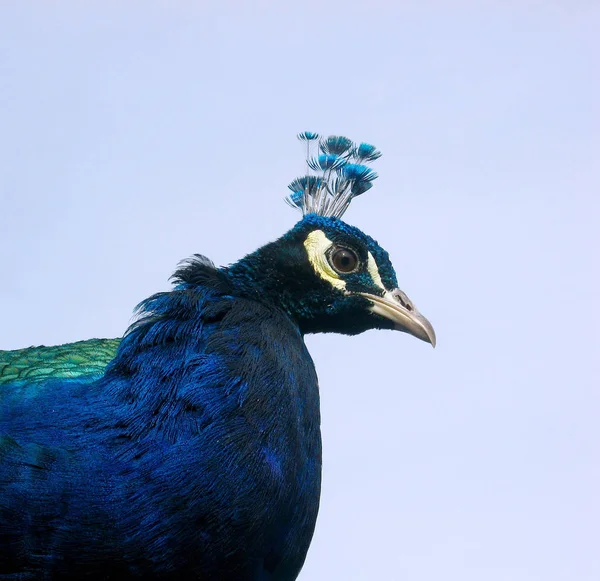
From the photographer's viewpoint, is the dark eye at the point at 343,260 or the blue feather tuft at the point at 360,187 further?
the blue feather tuft at the point at 360,187

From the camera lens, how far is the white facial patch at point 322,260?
4.50m

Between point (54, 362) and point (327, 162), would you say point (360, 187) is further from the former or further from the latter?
point (54, 362)

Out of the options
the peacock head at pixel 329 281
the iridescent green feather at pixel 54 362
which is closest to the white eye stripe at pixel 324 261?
the peacock head at pixel 329 281

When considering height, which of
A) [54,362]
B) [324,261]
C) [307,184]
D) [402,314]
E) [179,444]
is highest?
[307,184]

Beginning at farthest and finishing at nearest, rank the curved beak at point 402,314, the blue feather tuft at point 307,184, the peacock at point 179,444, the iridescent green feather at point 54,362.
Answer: the blue feather tuft at point 307,184 < the curved beak at point 402,314 < the iridescent green feather at point 54,362 < the peacock at point 179,444

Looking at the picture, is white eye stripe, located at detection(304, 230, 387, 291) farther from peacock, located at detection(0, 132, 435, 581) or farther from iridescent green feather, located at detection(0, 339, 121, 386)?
iridescent green feather, located at detection(0, 339, 121, 386)

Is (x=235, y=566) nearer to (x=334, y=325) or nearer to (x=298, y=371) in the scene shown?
(x=298, y=371)

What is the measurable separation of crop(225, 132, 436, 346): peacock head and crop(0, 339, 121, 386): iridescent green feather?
72 centimetres

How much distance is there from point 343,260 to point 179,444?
1.30m

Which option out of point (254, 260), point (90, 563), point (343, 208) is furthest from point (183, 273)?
point (90, 563)

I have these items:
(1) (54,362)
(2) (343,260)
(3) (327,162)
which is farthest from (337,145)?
(1) (54,362)

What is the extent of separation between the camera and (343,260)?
180 inches

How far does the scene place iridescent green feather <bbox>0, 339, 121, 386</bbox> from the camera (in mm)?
4109

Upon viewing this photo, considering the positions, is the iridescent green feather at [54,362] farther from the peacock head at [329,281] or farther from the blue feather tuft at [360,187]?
the blue feather tuft at [360,187]
